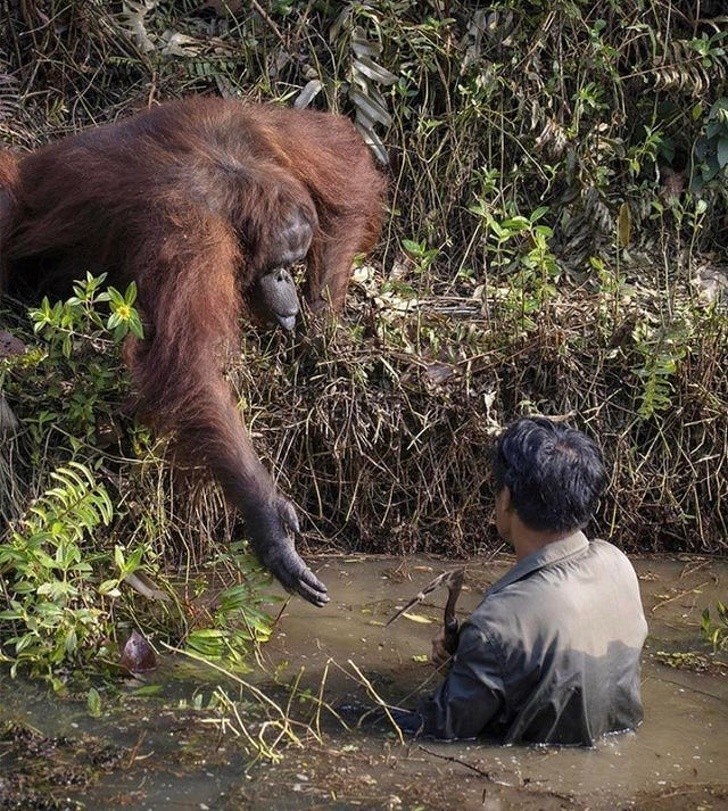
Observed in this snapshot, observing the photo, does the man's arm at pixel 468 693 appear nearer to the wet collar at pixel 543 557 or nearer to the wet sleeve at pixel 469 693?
the wet sleeve at pixel 469 693

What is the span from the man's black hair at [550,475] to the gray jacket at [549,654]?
0.26ft

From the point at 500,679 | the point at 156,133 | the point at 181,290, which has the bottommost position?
the point at 500,679

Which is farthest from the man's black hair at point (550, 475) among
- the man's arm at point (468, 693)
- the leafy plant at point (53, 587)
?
the leafy plant at point (53, 587)

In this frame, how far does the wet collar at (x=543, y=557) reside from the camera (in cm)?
358

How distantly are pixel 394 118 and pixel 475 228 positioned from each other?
611 mm

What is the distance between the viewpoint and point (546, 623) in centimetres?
349

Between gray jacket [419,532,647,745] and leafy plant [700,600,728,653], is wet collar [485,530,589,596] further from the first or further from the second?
leafy plant [700,600,728,653]

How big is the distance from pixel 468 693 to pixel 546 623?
0.86ft

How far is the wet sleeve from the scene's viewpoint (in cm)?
347

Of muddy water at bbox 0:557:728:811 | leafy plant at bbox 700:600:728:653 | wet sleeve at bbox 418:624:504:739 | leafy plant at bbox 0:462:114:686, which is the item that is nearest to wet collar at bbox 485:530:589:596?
wet sleeve at bbox 418:624:504:739

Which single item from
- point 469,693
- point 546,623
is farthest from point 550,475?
point 469,693

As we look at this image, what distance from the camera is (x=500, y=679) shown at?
3.51m

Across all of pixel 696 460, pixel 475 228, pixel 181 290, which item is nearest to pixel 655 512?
pixel 696 460

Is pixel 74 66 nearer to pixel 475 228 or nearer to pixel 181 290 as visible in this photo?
pixel 475 228
